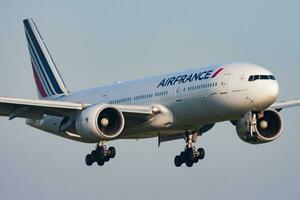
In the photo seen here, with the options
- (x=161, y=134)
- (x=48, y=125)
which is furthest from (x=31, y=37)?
(x=161, y=134)

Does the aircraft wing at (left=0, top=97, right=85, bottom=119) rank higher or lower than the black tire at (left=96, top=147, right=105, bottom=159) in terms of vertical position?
higher

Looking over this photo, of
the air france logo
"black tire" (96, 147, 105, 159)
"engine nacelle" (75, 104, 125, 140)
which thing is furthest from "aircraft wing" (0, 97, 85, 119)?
the air france logo

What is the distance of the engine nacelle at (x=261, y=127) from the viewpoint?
7269 cm

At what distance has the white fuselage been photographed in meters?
70.9

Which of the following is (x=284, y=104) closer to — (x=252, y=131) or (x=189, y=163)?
(x=189, y=163)

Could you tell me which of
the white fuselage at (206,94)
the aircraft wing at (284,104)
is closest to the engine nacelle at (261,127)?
the white fuselage at (206,94)

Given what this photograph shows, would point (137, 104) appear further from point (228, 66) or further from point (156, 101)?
point (228, 66)

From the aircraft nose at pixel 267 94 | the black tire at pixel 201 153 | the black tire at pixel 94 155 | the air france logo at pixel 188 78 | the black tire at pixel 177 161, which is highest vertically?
the air france logo at pixel 188 78

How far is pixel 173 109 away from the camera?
243ft

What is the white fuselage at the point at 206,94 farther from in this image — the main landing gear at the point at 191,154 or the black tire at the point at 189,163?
the black tire at the point at 189,163

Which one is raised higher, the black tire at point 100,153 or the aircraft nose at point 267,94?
the aircraft nose at point 267,94

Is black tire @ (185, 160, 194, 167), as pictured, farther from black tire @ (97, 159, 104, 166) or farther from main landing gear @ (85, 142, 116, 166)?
black tire @ (97, 159, 104, 166)

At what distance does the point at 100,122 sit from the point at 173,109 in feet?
14.0

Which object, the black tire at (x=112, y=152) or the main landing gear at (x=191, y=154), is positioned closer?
the black tire at (x=112, y=152)
